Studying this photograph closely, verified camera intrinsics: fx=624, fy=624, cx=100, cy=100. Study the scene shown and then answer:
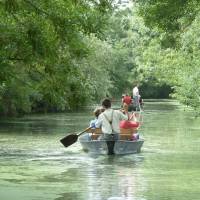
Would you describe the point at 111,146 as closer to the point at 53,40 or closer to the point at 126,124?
the point at 126,124

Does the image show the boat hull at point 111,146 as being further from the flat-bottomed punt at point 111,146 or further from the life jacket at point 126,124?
the life jacket at point 126,124

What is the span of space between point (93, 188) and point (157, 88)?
3339 inches

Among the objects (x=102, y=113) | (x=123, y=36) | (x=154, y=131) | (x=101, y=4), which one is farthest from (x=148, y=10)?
(x=123, y=36)

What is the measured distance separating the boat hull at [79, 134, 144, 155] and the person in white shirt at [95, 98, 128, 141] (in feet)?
1.29

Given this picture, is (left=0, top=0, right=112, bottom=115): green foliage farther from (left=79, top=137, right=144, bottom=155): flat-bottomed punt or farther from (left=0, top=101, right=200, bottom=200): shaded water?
(left=79, top=137, right=144, bottom=155): flat-bottomed punt

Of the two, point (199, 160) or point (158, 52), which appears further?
point (158, 52)

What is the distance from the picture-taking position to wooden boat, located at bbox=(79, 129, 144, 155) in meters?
19.4

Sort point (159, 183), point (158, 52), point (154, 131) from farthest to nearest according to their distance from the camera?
1. point (158, 52)
2. point (154, 131)
3. point (159, 183)

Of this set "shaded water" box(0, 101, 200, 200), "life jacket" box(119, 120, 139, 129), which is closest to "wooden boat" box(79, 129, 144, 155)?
"life jacket" box(119, 120, 139, 129)

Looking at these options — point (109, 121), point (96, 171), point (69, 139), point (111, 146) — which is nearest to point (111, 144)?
point (111, 146)

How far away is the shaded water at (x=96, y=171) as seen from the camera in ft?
40.4

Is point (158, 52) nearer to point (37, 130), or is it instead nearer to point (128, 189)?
point (37, 130)

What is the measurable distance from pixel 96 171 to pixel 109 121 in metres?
2.91

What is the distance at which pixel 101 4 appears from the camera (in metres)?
9.42
